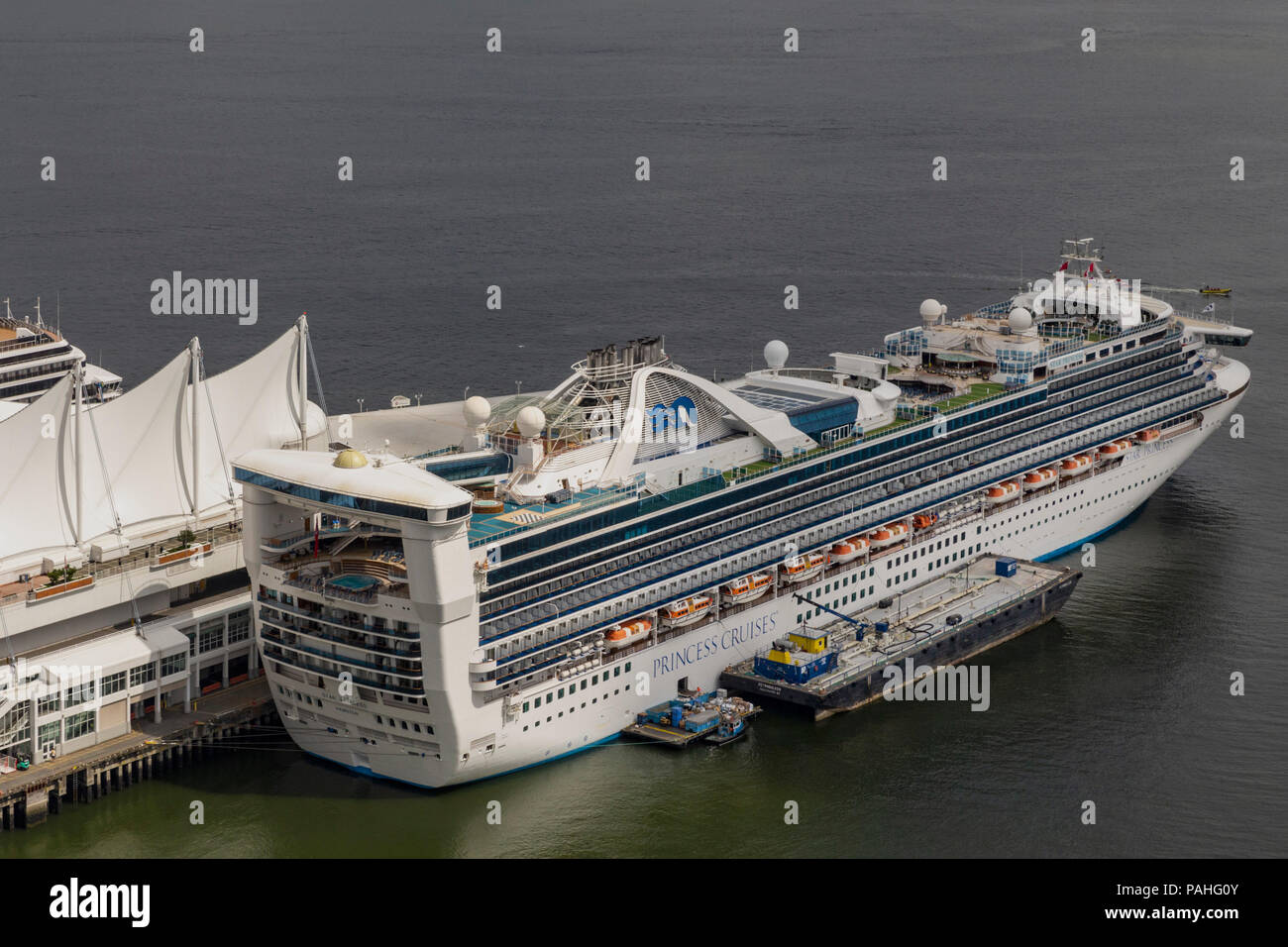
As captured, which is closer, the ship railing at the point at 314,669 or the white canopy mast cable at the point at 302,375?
the ship railing at the point at 314,669

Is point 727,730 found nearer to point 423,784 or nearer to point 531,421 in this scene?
point 423,784

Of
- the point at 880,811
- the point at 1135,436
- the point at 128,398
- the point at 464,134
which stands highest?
the point at 464,134

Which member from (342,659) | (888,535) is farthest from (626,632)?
(888,535)

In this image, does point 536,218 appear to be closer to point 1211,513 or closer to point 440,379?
point 440,379

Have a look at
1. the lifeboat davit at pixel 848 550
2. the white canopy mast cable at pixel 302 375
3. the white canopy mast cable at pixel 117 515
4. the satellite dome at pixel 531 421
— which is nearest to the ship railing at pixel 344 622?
the white canopy mast cable at pixel 117 515

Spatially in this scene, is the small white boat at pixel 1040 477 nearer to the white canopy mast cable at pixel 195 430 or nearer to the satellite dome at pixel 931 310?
the satellite dome at pixel 931 310

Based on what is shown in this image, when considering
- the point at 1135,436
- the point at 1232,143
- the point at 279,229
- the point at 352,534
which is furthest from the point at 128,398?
the point at 1232,143

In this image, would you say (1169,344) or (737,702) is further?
(1169,344)
